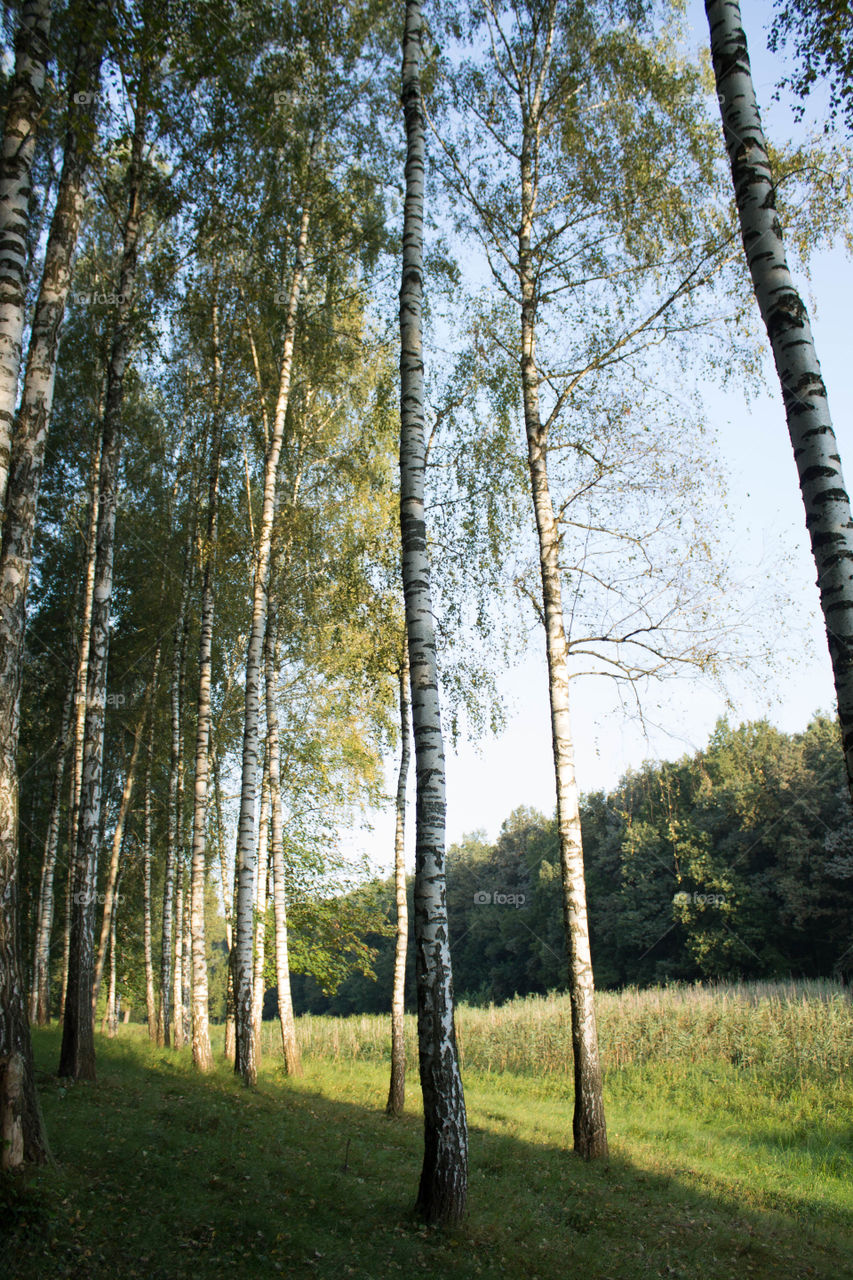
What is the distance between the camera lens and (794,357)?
3797mm

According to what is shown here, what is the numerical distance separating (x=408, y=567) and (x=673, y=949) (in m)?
32.6

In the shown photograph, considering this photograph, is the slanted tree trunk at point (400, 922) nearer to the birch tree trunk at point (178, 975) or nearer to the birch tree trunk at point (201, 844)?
the birch tree trunk at point (201, 844)

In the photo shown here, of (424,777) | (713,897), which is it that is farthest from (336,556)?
(713,897)

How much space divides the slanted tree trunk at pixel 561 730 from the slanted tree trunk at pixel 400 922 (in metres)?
2.96

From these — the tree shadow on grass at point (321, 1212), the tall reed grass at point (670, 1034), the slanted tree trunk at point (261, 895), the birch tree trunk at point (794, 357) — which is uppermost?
the birch tree trunk at point (794, 357)

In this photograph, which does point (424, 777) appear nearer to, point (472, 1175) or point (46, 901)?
point (472, 1175)

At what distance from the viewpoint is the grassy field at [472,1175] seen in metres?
4.49

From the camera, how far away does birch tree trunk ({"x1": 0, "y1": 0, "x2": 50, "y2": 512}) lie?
5078 millimetres

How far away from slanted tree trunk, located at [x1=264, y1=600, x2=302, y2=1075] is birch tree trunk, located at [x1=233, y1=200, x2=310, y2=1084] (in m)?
1.60

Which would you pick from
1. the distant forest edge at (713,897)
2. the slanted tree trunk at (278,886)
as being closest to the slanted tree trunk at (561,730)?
the distant forest edge at (713,897)

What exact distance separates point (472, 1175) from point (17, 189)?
940cm

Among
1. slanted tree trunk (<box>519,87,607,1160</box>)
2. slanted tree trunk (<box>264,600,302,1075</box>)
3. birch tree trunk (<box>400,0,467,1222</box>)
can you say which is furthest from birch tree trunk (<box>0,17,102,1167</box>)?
slanted tree trunk (<box>264,600,302,1075</box>)

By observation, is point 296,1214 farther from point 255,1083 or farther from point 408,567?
point 255,1083

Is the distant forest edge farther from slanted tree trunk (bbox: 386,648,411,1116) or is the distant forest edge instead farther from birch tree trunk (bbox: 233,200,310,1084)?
birch tree trunk (bbox: 233,200,310,1084)
